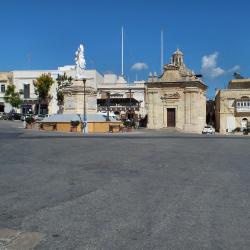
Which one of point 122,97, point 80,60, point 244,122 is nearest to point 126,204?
point 80,60

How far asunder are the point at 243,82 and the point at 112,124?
45.4 metres

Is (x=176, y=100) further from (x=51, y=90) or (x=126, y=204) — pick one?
(x=126, y=204)

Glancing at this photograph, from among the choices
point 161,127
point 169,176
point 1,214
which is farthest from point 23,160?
point 161,127

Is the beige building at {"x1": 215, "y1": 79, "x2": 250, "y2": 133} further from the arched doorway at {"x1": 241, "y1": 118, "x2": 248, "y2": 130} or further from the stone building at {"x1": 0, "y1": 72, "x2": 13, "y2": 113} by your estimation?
the stone building at {"x1": 0, "y1": 72, "x2": 13, "y2": 113}

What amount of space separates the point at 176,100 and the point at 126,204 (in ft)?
178

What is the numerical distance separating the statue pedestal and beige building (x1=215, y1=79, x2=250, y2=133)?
33994 millimetres

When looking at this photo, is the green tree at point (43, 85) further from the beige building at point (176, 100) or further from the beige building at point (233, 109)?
the beige building at point (233, 109)

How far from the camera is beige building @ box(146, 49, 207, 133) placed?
60094 millimetres

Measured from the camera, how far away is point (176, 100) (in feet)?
201

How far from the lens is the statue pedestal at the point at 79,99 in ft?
130

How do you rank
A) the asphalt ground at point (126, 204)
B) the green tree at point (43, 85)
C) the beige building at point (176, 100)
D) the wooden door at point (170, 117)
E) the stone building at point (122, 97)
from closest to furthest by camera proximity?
the asphalt ground at point (126, 204) < the beige building at point (176, 100) < the wooden door at point (170, 117) < the stone building at point (122, 97) < the green tree at point (43, 85)

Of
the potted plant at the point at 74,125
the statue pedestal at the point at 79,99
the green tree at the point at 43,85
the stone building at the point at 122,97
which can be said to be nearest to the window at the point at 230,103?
the stone building at the point at 122,97

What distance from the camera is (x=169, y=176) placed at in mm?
10750

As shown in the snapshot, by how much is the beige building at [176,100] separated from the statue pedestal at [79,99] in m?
22.5
